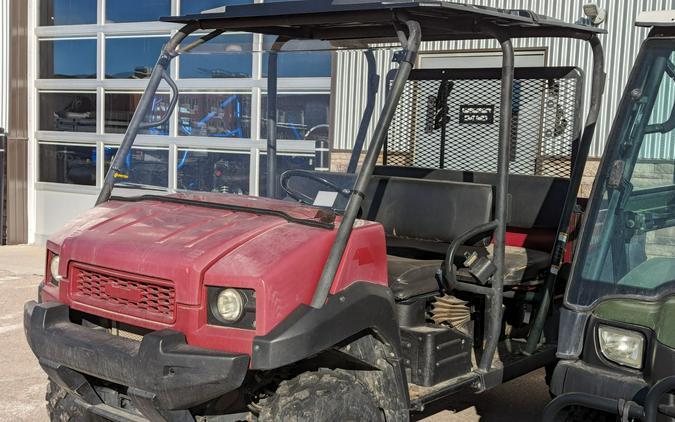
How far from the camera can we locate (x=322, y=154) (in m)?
4.08

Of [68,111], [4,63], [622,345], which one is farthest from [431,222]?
[4,63]

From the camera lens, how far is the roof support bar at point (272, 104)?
14.0ft

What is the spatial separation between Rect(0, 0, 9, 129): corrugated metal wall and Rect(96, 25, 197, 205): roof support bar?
848 centimetres

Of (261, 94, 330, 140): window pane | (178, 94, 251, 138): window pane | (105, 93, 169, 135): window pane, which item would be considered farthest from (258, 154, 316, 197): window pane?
(105, 93, 169, 135): window pane

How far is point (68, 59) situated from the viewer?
1176 cm

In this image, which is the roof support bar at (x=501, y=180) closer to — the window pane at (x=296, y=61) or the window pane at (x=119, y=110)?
the window pane at (x=296, y=61)

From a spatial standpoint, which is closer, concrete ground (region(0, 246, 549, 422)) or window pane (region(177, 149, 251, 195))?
window pane (region(177, 149, 251, 195))

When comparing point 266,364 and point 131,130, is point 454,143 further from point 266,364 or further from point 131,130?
point 266,364

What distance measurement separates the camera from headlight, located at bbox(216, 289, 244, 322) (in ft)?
10.1

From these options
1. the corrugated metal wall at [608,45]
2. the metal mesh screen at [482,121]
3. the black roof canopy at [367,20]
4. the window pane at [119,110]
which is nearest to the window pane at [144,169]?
the black roof canopy at [367,20]

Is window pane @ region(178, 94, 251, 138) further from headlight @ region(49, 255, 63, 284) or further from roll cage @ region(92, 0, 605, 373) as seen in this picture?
headlight @ region(49, 255, 63, 284)

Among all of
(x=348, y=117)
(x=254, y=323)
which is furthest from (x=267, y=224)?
(x=348, y=117)

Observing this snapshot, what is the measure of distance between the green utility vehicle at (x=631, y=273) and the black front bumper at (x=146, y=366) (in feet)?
4.18

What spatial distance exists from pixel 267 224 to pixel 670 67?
1781mm
